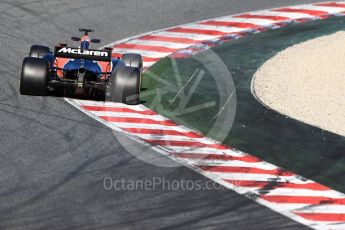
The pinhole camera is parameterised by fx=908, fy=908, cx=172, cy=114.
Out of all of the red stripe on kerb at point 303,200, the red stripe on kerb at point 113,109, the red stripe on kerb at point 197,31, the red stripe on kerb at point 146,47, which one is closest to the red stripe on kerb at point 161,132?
the red stripe on kerb at point 113,109

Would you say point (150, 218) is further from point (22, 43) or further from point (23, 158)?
point (22, 43)

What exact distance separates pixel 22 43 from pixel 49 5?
472 cm

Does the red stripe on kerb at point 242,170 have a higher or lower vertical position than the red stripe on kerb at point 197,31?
lower

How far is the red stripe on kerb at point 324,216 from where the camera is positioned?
16688 mm

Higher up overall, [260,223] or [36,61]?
[36,61]

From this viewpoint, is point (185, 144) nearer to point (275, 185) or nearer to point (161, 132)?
point (161, 132)

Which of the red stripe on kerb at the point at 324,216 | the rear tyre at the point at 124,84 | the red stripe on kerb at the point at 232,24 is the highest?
the red stripe on kerb at the point at 232,24

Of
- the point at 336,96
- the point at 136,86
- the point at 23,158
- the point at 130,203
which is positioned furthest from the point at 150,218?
the point at 336,96

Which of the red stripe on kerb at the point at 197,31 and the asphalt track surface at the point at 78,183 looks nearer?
the asphalt track surface at the point at 78,183

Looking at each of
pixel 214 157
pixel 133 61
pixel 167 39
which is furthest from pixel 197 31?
pixel 214 157

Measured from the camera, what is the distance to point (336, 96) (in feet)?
78.2

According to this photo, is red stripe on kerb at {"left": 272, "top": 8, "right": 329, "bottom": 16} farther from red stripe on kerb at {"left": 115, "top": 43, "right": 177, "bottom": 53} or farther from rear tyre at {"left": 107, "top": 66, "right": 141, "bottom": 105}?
rear tyre at {"left": 107, "top": 66, "right": 141, "bottom": 105}

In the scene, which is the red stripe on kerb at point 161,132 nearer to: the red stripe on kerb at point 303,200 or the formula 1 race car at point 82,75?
the formula 1 race car at point 82,75

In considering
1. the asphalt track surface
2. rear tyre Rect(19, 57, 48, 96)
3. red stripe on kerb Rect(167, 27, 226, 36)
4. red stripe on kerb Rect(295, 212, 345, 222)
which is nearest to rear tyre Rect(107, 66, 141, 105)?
the asphalt track surface
